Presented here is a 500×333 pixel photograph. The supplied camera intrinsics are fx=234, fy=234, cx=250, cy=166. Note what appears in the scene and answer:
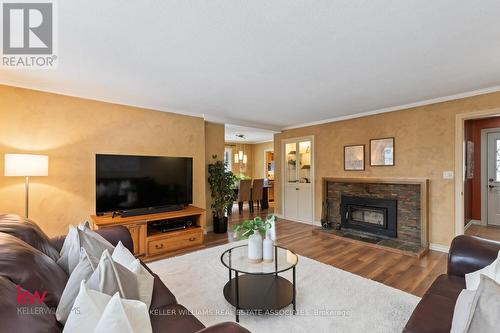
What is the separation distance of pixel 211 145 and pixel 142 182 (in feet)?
5.39

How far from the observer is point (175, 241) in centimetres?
358

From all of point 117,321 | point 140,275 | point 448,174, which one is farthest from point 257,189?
point 117,321

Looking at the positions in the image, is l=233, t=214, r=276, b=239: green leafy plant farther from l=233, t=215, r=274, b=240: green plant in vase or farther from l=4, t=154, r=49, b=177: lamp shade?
l=4, t=154, r=49, b=177: lamp shade

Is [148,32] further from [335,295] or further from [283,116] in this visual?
[283,116]

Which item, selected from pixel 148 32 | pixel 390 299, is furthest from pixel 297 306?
pixel 148 32

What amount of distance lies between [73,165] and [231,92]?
2413mm

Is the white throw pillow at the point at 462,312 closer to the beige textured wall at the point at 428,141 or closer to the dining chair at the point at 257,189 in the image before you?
the beige textured wall at the point at 428,141

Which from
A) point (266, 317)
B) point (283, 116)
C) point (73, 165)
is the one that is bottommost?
point (266, 317)

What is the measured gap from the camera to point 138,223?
3.29 m

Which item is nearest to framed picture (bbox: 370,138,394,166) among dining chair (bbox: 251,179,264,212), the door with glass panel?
the door with glass panel

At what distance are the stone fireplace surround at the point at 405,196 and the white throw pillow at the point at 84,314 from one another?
4205 mm

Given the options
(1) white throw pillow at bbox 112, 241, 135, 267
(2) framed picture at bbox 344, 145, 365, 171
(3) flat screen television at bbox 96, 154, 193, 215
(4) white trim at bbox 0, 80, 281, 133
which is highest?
(4) white trim at bbox 0, 80, 281, 133

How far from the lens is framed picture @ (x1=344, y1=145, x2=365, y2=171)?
4465 mm

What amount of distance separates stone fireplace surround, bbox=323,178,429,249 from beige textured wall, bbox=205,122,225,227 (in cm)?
257
